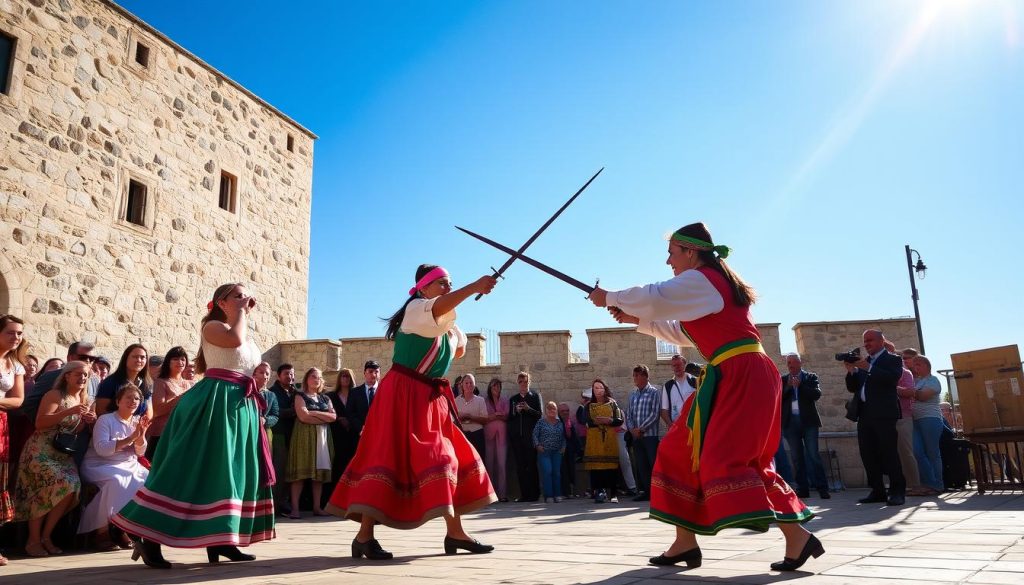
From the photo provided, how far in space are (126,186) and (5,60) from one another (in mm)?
2314

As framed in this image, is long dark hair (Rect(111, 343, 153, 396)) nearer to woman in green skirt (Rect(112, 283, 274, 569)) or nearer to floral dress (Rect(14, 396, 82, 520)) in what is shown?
floral dress (Rect(14, 396, 82, 520))

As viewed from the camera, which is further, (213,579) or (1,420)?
(1,420)

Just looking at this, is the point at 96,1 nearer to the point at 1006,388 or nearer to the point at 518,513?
the point at 518,513

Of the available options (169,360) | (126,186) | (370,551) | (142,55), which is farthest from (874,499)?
(142,55)

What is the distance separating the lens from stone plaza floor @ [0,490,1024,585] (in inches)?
108

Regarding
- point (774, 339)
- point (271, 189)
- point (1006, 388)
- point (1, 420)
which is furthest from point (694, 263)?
point (271, 189)

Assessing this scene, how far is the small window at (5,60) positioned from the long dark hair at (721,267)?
1012 cm

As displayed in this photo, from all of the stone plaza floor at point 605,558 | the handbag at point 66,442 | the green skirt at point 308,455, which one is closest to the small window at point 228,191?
the green skirt at point 308,455

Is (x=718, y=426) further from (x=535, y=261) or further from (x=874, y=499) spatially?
(x=874, y=499)

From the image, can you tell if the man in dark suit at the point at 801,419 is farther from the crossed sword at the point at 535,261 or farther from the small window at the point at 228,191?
the small window at the point at 228,191

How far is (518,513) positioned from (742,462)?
4.59 metres

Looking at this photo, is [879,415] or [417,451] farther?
[879,415]

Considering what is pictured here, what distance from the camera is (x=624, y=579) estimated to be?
2744mm

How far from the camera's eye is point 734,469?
117 inches
